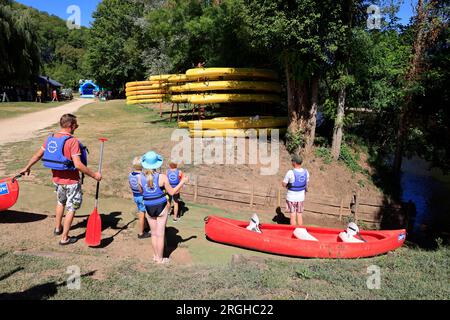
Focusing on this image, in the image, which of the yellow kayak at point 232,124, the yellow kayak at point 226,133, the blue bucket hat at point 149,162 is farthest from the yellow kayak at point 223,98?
the blue bucket hat at point 149,162

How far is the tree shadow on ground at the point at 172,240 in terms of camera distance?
6.58 m

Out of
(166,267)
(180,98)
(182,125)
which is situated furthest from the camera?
(180,98)

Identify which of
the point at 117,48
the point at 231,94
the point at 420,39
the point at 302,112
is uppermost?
the point at 117,48

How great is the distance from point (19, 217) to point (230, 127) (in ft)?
29.2

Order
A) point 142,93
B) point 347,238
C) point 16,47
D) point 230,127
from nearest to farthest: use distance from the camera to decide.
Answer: point 347,238 → point 230,127 → point 142,93 → point 16,47

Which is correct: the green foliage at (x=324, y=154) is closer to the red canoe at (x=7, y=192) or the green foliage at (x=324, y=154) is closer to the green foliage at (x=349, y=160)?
the green foliage at (x=349, y=160)

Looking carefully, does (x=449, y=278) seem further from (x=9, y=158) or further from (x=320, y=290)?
(x=9, y=158)

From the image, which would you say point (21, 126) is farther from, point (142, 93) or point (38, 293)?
point (38, 293)

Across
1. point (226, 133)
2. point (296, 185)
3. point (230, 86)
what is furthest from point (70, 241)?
point (230, 86)

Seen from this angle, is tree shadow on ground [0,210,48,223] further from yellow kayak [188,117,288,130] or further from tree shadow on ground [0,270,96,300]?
yellow kayak [188,117,288,130]

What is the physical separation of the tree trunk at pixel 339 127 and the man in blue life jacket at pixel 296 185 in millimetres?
6723

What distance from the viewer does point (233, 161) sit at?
12.6m

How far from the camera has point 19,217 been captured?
7.14m
